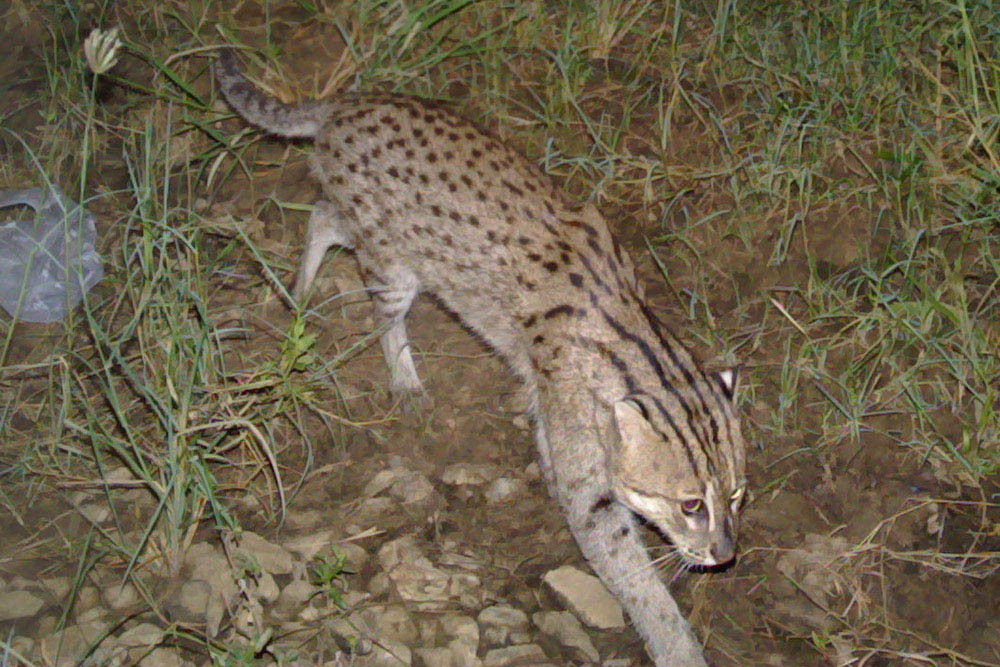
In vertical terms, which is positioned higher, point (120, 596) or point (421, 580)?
point (120, 596)

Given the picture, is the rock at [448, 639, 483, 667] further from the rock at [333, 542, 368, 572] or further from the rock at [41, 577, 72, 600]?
the rock at [41, 577, 72, 600]

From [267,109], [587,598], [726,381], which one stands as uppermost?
[267,109]

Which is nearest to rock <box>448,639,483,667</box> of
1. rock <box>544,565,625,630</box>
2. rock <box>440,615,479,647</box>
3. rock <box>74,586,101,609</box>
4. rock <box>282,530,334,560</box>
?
rock <box>440,615,479,647</box>

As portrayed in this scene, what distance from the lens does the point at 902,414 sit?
498 cm

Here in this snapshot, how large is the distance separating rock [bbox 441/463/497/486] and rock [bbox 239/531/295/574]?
2.70 ft

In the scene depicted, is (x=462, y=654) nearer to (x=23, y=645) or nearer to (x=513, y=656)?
(x=513, y=656)

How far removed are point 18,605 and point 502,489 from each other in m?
1.93

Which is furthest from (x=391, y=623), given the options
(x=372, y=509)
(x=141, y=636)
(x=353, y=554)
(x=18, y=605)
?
(x=18, y=605)

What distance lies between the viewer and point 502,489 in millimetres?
4828

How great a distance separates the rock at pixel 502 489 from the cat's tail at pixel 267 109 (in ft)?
6.05

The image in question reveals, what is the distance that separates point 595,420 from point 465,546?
28.6 inches

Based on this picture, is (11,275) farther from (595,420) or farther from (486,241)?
(595,420)

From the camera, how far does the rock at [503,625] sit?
13.7 ft

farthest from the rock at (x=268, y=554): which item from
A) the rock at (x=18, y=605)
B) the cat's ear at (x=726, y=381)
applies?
the cat's ear at (x=726, y=381)
